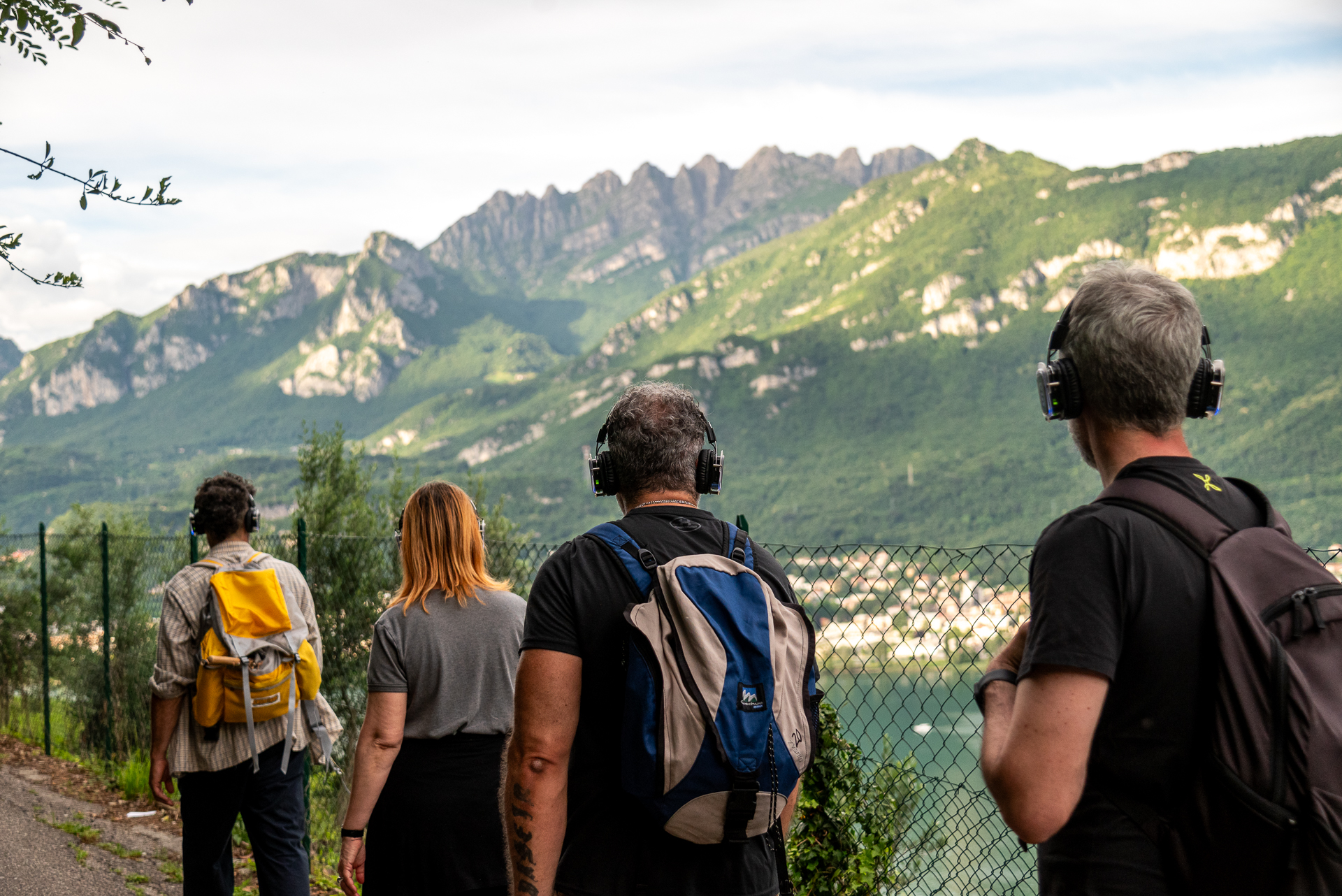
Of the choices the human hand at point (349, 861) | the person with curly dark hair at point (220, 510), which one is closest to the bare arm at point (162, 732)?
the person with curly dark hair at point (220, 510)

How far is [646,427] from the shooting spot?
2.17 meters

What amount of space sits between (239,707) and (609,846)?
2.31 metres

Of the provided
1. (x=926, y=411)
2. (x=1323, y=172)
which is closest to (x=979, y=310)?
(x=926, y=411)

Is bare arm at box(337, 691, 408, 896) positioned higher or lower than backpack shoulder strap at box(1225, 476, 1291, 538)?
lower

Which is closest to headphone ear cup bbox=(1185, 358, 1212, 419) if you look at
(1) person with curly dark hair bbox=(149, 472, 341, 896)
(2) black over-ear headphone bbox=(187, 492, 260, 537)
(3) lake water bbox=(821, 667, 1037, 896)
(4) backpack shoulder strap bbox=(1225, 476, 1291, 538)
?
(4) backpack shoulder strap bbox=(1225, 476, 1291, 538)

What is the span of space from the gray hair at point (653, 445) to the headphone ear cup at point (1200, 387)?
913 mm

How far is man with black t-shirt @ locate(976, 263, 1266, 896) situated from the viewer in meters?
1.43

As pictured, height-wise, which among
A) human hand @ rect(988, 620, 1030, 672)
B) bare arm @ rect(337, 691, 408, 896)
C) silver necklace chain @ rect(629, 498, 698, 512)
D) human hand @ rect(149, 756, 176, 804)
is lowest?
human hand @ rect(149, 756, 176, 804)

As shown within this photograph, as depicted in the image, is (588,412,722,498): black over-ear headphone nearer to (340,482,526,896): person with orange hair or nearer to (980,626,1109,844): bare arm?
(980,626,1109,844): bare arm

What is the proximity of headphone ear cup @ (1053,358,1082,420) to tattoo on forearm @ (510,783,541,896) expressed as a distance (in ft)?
3.89

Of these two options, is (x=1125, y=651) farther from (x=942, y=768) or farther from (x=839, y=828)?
(x=942, y=768)

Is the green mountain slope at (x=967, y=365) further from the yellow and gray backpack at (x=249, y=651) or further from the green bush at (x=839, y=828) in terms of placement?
the yellow and gray backpack at (x=249, y=651)

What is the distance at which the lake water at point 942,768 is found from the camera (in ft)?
14.1

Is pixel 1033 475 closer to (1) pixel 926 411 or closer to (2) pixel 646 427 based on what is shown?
(1) pixel 926 411
